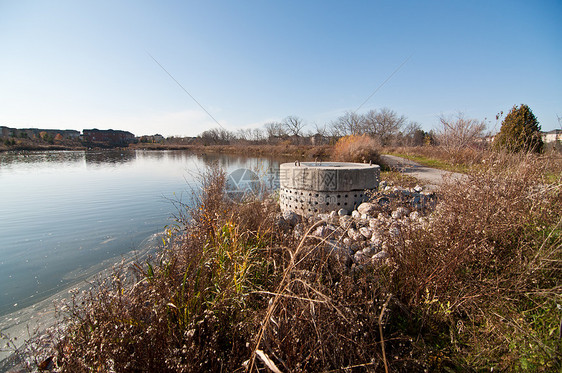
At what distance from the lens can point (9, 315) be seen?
3.63 m

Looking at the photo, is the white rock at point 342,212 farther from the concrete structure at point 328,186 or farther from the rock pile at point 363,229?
the concrete structure at point 328,186

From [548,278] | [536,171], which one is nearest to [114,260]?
[548,278]

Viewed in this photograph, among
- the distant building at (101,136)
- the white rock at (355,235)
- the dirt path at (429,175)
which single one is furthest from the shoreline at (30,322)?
the distant building at (101,136)

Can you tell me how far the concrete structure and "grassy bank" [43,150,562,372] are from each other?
2380 millimetres

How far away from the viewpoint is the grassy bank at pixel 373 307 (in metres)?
1.74

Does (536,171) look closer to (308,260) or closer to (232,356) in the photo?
(308,260)

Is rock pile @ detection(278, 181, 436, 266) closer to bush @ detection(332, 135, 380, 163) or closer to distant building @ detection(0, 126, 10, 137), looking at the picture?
bush @ detection(332, 135, 380, 163)

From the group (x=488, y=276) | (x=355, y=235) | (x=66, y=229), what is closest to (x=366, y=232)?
(x=355, y=235)

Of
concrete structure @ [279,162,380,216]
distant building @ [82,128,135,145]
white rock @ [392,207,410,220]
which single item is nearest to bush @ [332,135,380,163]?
concrete structure @ [279,162,380,216]

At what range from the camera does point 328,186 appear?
5.47m

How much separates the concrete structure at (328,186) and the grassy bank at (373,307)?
93.7 inches

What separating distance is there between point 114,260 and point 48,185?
11.8 metres

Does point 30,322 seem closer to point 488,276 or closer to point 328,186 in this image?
point 328,186

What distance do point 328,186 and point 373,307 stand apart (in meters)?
3.59
